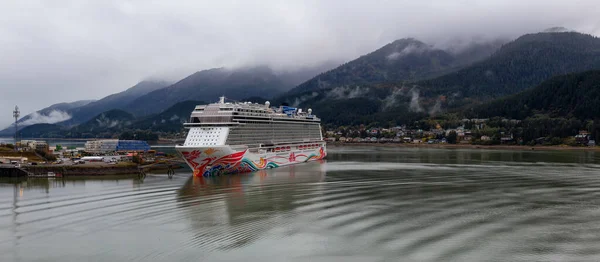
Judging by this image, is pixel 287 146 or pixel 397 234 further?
pixel 287 146

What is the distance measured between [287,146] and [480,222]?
2823 cm

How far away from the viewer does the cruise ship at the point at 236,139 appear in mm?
33781

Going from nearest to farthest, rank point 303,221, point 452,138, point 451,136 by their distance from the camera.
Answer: point 303,221, point 452,138, point 451,136

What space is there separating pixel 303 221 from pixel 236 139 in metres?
18.1

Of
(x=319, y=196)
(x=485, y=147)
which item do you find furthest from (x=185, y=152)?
(x=485, y=147)

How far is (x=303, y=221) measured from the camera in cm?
1853

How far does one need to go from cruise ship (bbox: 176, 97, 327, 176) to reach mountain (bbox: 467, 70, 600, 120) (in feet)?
296

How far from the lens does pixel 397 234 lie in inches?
640

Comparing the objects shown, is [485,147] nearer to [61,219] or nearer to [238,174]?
[238,174]

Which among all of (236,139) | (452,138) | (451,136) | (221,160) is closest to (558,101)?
(451,136)

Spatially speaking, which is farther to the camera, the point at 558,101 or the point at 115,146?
the point at 558,101

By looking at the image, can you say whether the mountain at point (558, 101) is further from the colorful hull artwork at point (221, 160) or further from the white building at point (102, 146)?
the white building at point (102, 146)

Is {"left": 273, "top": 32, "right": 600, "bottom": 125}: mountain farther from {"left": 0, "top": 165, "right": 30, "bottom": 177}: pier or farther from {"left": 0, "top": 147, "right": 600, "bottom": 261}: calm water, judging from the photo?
{"left": 0, "top": 147, "right": 600, "bottom": 261}: calm water

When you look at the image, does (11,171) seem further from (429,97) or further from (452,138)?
(429,97)
